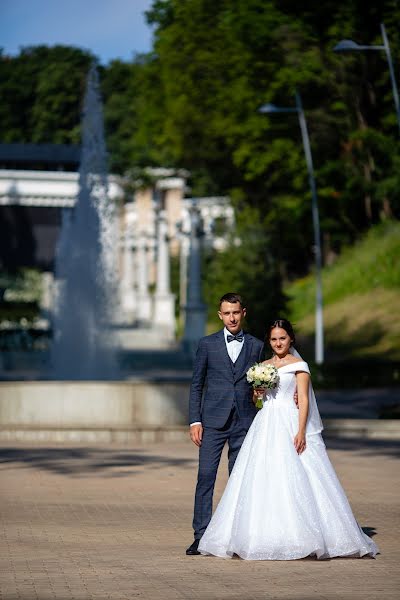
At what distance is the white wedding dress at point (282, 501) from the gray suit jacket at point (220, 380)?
199mm

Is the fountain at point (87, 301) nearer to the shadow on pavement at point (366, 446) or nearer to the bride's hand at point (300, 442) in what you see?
the shadow on pavement at point (366, 446)

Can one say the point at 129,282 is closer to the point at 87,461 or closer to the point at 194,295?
the point at 194,295

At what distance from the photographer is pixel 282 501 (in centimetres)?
1024

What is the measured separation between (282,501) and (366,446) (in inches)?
432

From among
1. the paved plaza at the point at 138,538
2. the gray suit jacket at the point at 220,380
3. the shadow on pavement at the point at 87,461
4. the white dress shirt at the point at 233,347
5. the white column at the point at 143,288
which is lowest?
the shadow on pavement at the point at 87,461

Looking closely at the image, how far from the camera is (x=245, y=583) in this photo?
939 centimetres

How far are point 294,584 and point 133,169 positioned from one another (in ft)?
230

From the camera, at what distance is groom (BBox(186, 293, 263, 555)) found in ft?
34.7

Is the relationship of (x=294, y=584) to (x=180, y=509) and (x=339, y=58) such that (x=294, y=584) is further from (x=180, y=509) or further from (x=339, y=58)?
(x=339, y=58)

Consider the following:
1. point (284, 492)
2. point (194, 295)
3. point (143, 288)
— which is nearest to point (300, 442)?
point (284, 492)

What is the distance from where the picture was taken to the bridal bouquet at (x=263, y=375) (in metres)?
10.3

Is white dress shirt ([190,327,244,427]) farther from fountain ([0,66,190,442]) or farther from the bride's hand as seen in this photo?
fountain ([0,66,190,442])

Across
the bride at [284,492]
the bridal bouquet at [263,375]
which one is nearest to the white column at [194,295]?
the bride at [284,492]

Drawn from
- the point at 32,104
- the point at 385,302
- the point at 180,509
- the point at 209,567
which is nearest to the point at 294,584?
the point at 209,567
